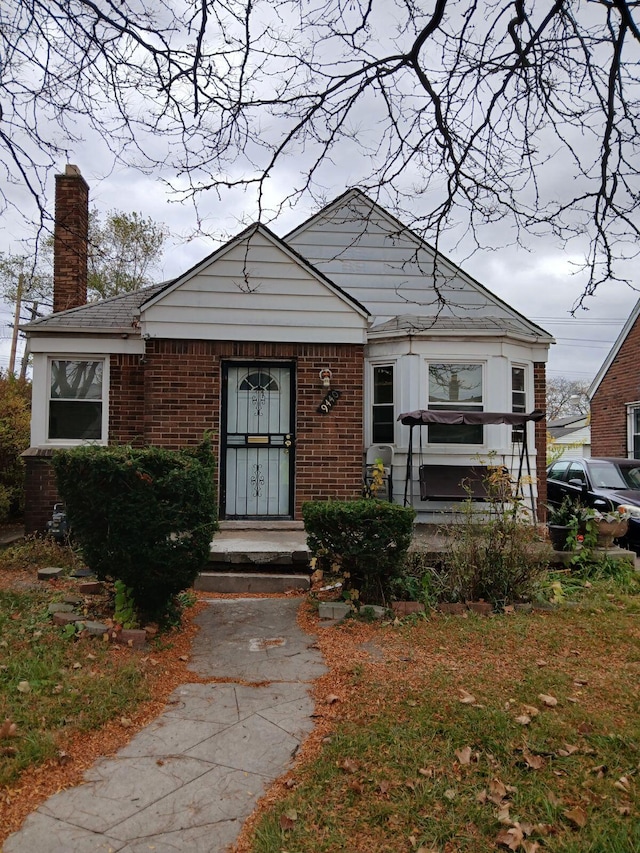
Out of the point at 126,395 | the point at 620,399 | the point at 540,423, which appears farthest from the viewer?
the point at 620,399

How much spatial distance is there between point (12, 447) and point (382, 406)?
6.64m

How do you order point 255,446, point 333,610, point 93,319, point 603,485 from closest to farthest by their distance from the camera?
1. point 333,610
2. point 255,446
3. point 93,319
4. point 603,485

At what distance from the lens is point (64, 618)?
4.91 meters

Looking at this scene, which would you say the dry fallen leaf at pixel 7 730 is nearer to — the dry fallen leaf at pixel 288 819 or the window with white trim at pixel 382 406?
the dry fallen leaf at pixel 288 819

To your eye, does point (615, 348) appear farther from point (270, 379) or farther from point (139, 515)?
point (139, 515)

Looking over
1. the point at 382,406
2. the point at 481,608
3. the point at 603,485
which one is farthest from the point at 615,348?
the point at 481,608

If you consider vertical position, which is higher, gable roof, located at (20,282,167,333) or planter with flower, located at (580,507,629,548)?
gable roof, located at (20,282,167,333)

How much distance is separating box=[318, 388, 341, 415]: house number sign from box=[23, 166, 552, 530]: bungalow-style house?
0.05 feet

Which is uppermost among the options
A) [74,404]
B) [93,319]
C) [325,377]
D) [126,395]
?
[93,319]

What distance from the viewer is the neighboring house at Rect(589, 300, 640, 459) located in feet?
55.2

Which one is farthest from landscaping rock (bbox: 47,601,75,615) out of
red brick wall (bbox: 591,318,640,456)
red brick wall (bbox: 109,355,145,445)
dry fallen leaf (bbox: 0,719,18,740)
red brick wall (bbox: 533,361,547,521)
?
red brick wall (bbox: 591,318,640,456)

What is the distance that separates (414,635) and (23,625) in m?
3.31

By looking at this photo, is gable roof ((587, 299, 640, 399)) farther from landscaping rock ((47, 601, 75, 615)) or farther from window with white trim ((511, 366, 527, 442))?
landscaping rock ((47, 601, 75, 615))

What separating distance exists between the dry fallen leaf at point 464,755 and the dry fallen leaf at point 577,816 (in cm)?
51
